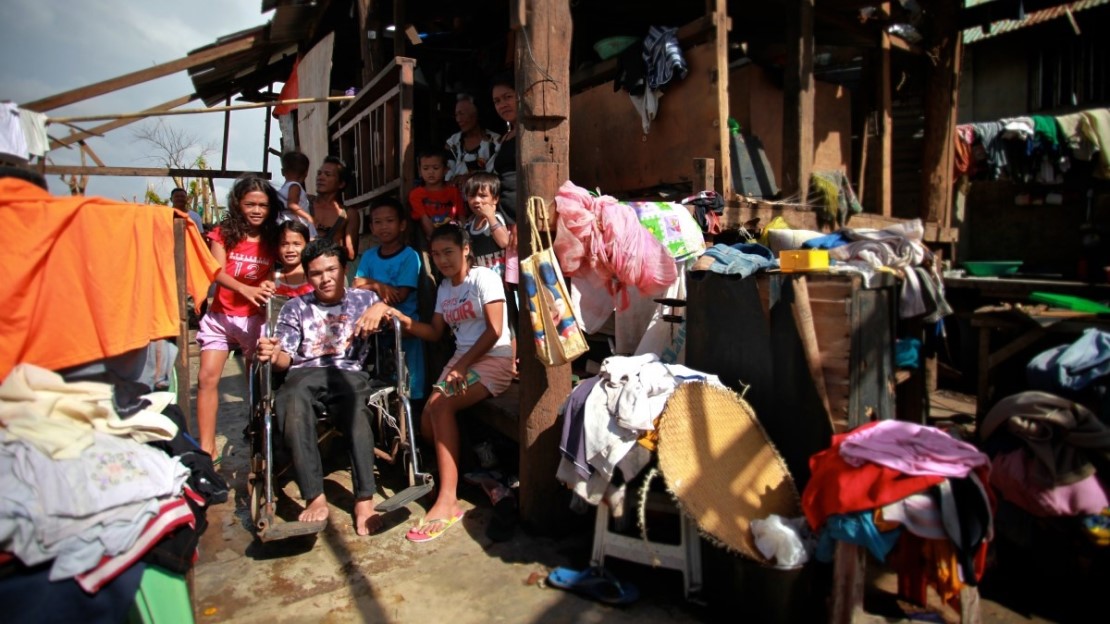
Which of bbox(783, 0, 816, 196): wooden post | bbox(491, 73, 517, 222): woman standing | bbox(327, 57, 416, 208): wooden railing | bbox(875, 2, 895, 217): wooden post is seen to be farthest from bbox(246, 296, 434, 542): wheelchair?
bbox(875, 2, 895, 217): wooden post

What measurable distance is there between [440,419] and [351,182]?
4.15 m

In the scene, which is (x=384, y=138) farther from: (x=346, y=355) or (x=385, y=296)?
(x=346, y=355)

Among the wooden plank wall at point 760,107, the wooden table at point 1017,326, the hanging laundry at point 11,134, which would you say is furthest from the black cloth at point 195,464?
the wooden plank wall at point 760,107

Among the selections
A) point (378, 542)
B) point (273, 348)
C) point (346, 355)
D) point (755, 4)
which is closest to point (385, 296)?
point (346, 355)

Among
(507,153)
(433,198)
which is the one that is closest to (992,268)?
(507,153)

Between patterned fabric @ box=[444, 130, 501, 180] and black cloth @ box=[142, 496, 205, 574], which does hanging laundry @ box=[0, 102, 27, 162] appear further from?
black cloth @ box=[142, 496, 205, 574]

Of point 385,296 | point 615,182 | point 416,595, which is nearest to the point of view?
point 416,595

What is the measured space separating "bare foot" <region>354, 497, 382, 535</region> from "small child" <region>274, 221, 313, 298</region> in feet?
4.89

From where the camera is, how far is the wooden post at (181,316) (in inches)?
116

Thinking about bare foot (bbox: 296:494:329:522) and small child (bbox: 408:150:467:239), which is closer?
bare foot (bbox: 296:494:329:522)

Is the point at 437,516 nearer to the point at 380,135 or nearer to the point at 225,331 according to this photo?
the point at 225,331

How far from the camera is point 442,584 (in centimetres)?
312

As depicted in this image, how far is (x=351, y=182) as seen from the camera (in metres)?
7.11

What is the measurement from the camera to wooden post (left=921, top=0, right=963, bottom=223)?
666 centimetres
